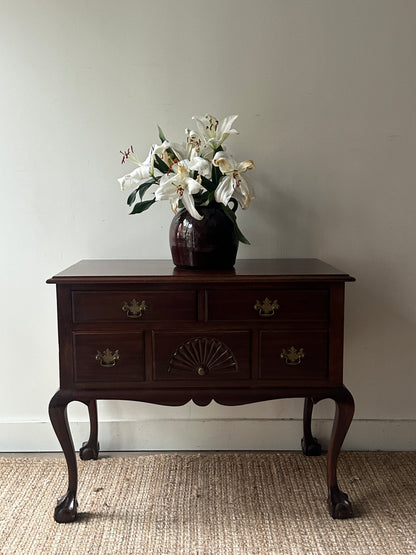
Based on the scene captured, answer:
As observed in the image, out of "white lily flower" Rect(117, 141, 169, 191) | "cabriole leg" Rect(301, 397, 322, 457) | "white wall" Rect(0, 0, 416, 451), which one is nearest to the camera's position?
"white lily flower" Rect(117, 141, 169, 191)

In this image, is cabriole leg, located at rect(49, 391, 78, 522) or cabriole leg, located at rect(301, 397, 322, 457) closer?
cabriole leg, located at rect(49, 391, 78, 522)

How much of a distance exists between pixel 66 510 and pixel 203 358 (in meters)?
0.65

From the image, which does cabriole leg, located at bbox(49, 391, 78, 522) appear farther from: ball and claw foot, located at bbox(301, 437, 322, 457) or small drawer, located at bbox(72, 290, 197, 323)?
ball and claw foot, located at bbox(301, 437, 322, 457)

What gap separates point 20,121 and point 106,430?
1254 mm

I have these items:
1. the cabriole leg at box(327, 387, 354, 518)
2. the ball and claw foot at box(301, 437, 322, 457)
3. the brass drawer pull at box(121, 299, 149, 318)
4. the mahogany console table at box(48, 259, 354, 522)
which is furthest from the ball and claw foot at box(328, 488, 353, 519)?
the brass drawer pull at box(121, 299, 149, 318)

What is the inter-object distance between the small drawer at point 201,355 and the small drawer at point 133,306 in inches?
2.4

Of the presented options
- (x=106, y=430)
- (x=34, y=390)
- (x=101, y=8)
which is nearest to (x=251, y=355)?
(x=106, y=430)

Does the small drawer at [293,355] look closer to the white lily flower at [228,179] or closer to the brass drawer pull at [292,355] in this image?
the brass drawer pull at [292,355]

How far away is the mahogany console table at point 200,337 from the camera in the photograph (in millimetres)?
1618

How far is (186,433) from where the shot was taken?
217cm

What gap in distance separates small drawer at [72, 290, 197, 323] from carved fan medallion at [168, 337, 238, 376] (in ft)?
0.28

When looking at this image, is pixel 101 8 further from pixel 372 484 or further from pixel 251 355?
pixel 372 484

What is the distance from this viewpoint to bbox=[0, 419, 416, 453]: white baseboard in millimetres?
2168

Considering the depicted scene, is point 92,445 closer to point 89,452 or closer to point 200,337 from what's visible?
point 89,452
